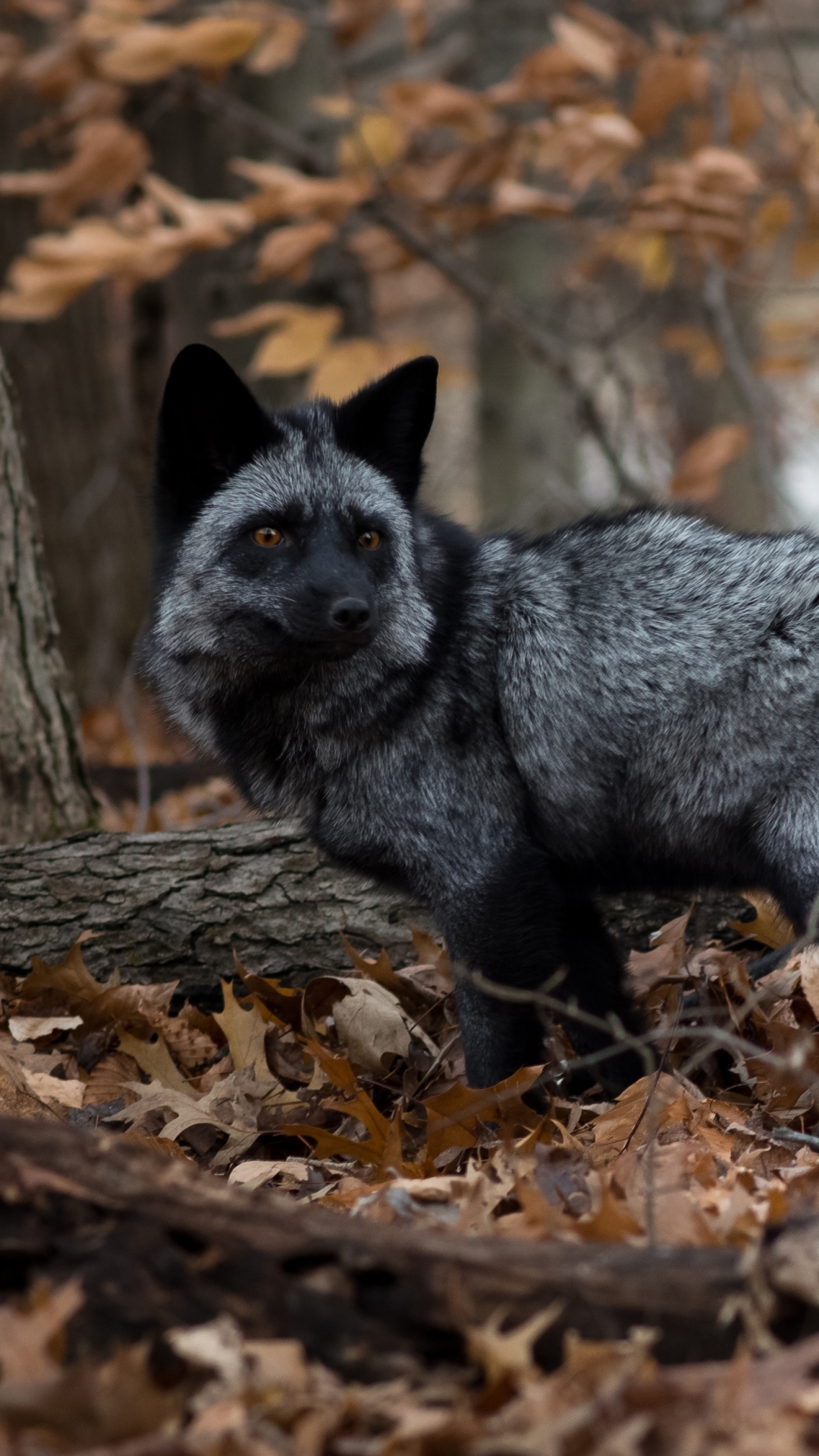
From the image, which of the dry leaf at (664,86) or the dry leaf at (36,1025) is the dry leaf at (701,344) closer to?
the dry leaf at (664,86)

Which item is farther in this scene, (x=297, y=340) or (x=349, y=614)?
(x=297, y=340)

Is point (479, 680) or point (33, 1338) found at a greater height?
point (479, 680)

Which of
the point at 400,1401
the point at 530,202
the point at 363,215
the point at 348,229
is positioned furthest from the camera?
the point at 348,229

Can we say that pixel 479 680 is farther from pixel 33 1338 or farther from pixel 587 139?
pixel 587 139

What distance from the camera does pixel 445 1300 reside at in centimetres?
208

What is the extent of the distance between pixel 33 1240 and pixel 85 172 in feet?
21.4

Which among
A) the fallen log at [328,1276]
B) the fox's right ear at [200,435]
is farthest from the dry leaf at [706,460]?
the fallen log at [328,1276]

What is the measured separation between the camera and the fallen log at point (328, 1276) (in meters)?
2.07

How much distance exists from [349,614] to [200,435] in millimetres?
963

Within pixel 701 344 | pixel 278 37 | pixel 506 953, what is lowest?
pixel 506 953

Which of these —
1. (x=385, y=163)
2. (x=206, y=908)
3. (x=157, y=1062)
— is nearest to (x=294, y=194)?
(x=385, y=163)

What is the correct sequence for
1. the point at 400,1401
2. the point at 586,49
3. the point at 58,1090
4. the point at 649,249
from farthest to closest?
the point at 649,249 → the point at 586,49 → the point at 58,1090 → the point at 400,1401

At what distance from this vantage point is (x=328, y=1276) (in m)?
2.12

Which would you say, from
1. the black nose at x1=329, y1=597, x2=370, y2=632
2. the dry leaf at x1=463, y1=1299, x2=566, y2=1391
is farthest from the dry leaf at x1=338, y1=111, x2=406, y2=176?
the dry leaf at x1=463, y1=1299, x2=566, y2=1391
